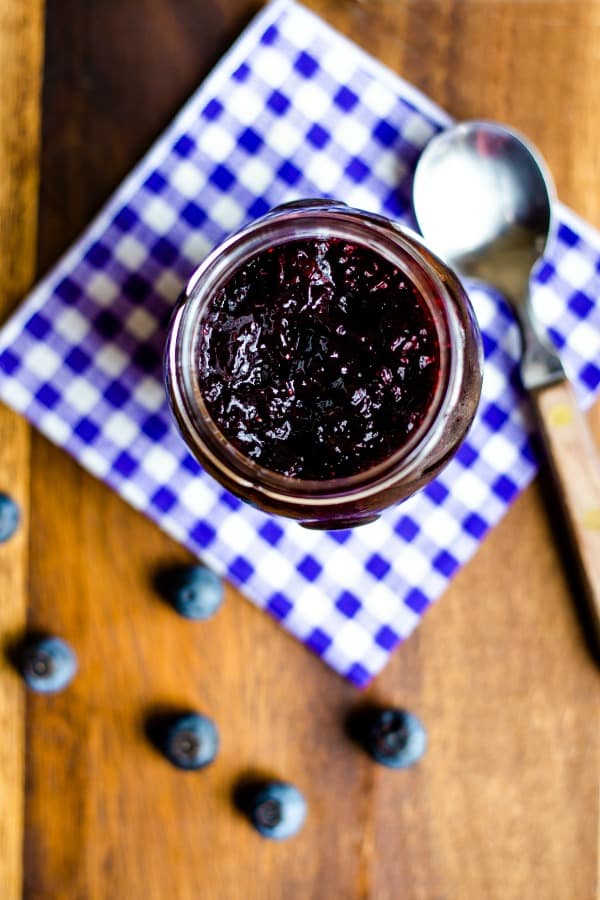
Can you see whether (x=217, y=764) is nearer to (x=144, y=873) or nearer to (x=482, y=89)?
(x=144, y=873)

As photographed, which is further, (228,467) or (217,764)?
(217,764)

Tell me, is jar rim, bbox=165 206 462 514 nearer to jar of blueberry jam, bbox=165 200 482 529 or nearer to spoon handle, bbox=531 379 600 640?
jar of blueberry jam, bbox=165 200 482 529

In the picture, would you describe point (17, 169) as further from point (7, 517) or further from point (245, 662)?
point (245, 662)

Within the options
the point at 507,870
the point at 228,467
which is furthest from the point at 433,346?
the point at 507,870

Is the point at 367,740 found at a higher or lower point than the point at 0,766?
higher

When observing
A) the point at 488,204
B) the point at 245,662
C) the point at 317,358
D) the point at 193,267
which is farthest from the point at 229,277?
the point at 245,662

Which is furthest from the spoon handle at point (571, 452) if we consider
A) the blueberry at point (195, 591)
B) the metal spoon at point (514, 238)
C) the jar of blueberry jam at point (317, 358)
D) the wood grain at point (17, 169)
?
the wood grain at point (17, 169)

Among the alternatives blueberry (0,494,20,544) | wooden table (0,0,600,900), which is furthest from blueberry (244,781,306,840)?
blueberry (0,494,20,544)

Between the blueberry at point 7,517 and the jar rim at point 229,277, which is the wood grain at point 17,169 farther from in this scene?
the jar rim at point 229,277
